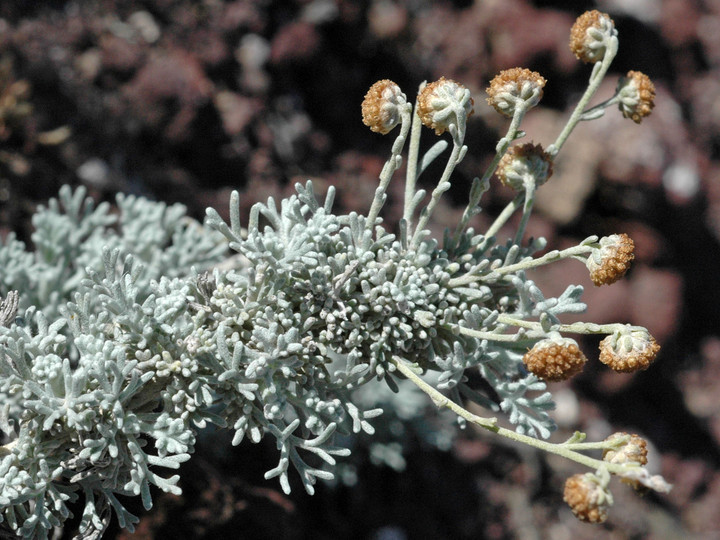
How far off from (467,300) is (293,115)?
6.73ft

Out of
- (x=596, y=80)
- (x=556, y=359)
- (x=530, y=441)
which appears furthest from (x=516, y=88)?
(x=530, y=441)

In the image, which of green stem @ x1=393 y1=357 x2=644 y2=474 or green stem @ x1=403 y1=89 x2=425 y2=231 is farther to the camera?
green stem @ x1=403 y1=89 x2=425 y2=231

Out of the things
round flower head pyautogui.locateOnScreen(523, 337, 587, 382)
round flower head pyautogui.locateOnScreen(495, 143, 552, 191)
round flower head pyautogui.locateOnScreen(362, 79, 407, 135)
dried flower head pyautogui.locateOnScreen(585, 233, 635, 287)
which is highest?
round flower head pyautogui.locateOnScreen(362, 79, 407, 135)

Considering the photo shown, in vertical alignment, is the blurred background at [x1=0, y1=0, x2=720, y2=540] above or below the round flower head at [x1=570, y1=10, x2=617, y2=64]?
below

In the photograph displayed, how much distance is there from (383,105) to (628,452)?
884mm

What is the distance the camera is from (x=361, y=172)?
3.41m

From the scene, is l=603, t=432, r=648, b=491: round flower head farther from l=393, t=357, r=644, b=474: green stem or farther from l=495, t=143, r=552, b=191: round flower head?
l=495, t=143, r=552, b=191: round flower head

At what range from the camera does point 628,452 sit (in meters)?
1.27

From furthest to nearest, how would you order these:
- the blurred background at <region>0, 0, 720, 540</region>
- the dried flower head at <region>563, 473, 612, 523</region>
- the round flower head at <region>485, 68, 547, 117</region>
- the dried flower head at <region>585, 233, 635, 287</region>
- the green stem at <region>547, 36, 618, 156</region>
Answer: the blurred background at <region>0, 0, 720, 540</region>
the green stem at <region>547, 36, 618, 156</region>
the round flower head at <region>485, 68, 547, 117</region>
the dried flower head at <region>585, 233, 635, 287</region>
the dried flower head at <region>563, 473, 612, 523</region>

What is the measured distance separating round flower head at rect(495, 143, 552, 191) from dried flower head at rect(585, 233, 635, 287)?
0.97 ft

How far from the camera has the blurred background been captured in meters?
2.73

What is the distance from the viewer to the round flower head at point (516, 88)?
143cm

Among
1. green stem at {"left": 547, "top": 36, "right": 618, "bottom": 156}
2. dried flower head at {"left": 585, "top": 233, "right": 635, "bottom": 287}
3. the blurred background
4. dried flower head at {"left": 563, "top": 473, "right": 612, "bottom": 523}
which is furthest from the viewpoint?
the blurred background

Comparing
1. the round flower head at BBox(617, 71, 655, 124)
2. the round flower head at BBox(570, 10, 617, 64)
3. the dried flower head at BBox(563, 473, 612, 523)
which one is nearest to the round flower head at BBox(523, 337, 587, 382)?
the dried flower head at BBox(563, 473, 612, 523)
